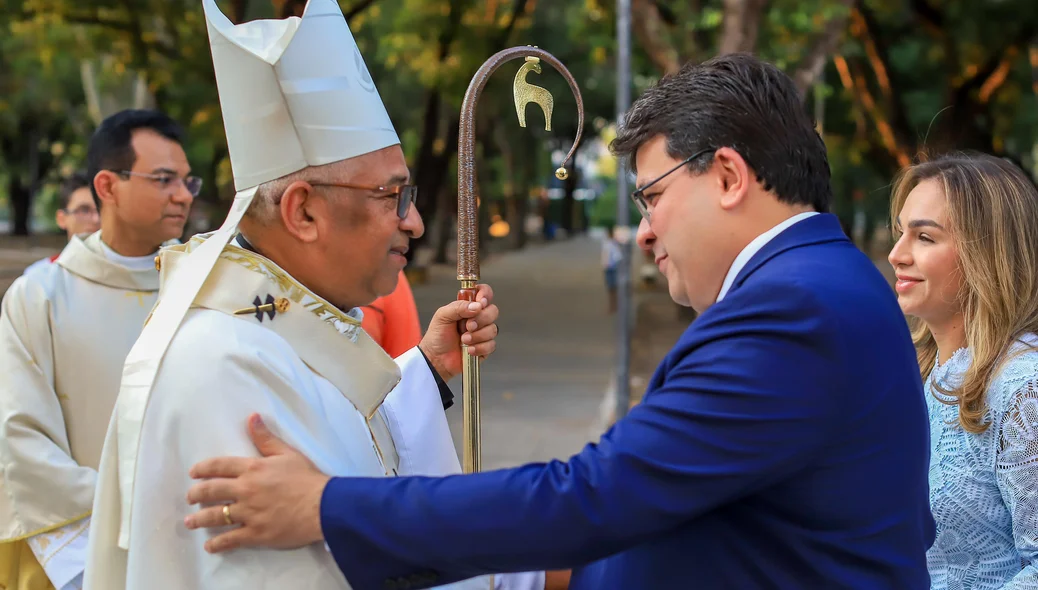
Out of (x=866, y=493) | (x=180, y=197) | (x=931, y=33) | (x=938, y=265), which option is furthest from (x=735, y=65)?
(x=931, y=33)

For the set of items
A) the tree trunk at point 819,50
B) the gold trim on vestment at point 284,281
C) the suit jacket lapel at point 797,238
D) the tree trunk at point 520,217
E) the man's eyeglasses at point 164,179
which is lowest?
the tree trunk at point 520,217

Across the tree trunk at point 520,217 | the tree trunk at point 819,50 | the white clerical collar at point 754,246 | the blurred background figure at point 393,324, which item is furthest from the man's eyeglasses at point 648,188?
the tree trunk at point 520,217

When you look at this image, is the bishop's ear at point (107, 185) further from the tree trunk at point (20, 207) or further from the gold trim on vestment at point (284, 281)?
the tree trunk at point (20, 207)

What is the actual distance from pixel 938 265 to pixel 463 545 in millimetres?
1661

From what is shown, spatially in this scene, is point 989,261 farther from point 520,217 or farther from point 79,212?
point 520,217

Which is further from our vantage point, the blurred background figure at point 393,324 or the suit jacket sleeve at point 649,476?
the blurred background figure at point 393,324

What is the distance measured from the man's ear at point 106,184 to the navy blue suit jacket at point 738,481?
8.21 feet

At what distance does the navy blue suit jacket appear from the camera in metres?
1.64

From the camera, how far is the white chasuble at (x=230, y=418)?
70.7 inches

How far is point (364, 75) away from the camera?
2.17 meters

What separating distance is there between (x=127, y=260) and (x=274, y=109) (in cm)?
209

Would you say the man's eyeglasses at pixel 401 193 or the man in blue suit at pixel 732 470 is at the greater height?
the man's eyeglasses at pixel 401 193

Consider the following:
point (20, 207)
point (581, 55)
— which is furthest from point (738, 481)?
point (20, 207)

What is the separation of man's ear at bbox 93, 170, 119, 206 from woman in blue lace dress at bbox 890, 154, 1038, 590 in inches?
107
